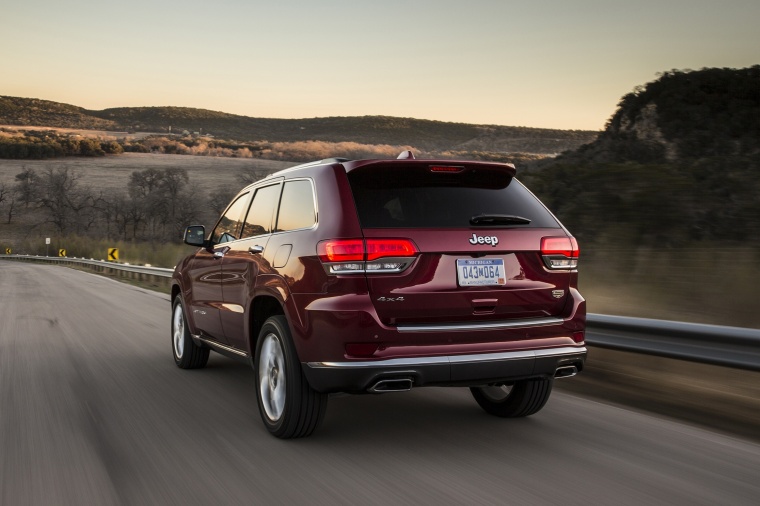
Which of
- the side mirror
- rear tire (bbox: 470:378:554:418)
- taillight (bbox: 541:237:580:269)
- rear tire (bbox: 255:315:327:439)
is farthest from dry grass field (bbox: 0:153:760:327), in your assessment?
rear tire (bbox: 255:315:327:439)

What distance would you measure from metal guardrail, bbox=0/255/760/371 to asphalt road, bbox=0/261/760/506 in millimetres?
521

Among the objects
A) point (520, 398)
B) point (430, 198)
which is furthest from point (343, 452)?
point (430, 198)

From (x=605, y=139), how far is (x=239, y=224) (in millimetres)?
33134

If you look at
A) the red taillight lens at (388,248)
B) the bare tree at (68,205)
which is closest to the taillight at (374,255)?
the red taillight lens at (388,248)

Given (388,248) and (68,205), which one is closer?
(388,248)

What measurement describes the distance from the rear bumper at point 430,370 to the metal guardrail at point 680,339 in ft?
4.79

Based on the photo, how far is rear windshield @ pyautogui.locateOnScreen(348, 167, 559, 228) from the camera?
4.92 metres

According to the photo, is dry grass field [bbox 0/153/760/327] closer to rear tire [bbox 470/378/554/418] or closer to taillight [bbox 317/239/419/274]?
rear tire [bbox 470/378/554/418]

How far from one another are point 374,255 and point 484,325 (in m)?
0.78

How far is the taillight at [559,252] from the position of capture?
513cm

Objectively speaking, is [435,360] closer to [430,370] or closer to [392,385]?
[430,370]

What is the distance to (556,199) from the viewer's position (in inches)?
607

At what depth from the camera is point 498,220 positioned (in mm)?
5035

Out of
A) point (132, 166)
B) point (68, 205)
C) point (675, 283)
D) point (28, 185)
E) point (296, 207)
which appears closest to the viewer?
point (296, 207)
